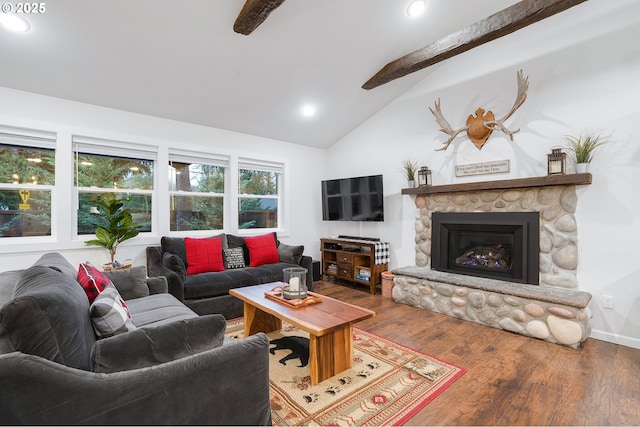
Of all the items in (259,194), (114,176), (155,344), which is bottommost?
(155,344)

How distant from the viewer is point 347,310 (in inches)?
88.7

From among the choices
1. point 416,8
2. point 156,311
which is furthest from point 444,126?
point 156,311

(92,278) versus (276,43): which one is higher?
(276,43)

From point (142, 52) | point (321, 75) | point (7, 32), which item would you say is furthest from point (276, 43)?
point (7, 32)

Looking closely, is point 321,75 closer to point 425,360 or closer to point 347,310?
point 347,310

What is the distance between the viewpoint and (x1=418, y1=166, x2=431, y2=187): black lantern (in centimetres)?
395

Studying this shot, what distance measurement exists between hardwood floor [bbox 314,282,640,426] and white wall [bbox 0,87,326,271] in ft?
8.50

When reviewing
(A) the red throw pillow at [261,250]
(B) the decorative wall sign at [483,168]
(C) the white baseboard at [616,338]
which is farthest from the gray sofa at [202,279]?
(C) the white baseboard at [616,338]

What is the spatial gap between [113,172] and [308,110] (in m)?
2.61

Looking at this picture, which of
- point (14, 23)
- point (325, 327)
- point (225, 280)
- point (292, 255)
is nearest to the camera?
point (325, 327)

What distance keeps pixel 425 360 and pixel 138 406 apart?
205 centimetres

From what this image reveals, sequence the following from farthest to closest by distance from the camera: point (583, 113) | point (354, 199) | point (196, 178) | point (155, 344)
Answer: point (354, 199) < point (196, 178) < point (583, 113) < point (155, 344)

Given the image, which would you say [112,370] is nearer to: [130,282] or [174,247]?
[130,282]

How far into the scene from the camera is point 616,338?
2.67 meters
